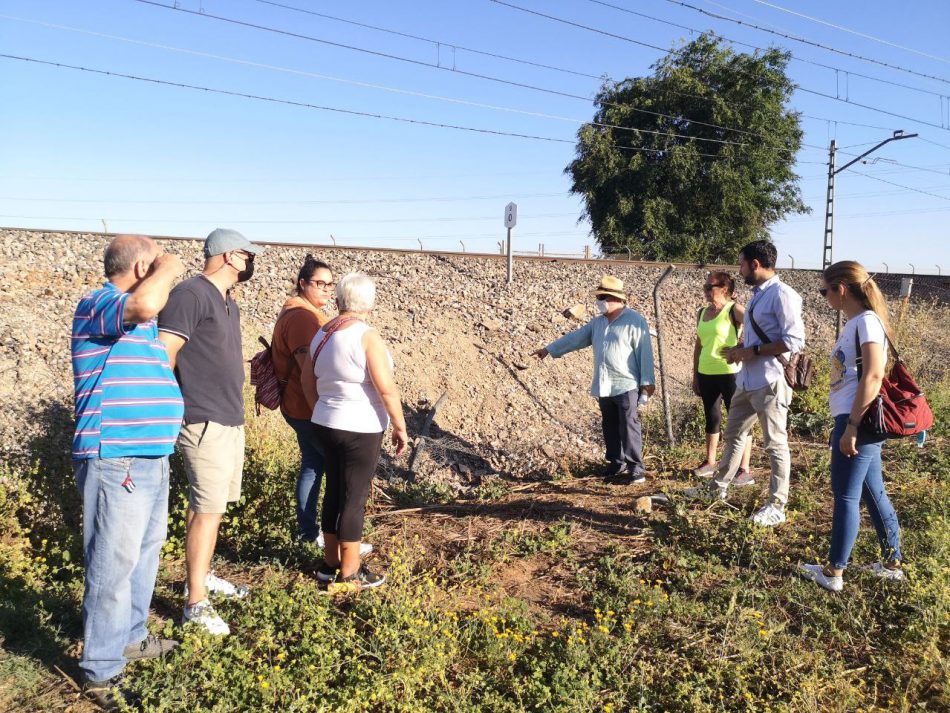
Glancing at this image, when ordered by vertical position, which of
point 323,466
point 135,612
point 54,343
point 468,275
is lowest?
point 135,612

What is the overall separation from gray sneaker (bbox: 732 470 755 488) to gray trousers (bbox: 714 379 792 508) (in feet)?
2.39

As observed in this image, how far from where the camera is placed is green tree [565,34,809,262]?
26984 millimetres

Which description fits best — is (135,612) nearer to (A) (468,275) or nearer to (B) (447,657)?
(B) (447,657)

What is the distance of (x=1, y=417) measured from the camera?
620 cm

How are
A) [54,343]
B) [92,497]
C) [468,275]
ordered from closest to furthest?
[92,497] < [54,343] < [468,275]

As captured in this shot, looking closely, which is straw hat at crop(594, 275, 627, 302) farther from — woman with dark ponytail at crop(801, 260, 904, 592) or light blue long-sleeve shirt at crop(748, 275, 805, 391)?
woman with dark ponytail at crop(801, 260, 904, 592)

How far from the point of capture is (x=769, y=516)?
4895mm

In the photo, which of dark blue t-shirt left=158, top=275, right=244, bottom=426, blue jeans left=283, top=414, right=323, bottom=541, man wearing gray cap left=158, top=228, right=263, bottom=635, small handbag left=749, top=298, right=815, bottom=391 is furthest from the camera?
small handbag left=749, top=298, right=815, bottom=391

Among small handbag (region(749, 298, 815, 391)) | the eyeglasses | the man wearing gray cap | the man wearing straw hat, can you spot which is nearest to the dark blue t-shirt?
the man wearing gray cap

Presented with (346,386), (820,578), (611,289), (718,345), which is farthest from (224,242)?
(718,345)

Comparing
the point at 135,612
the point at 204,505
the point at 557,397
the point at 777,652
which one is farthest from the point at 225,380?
the point at 557,397

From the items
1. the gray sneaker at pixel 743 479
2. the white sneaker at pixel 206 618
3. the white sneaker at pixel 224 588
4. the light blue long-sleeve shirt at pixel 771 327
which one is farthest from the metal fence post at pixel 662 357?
the white sneaker at pixel 206 618

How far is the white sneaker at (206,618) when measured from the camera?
3.44m

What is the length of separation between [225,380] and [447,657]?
1.83 metres
